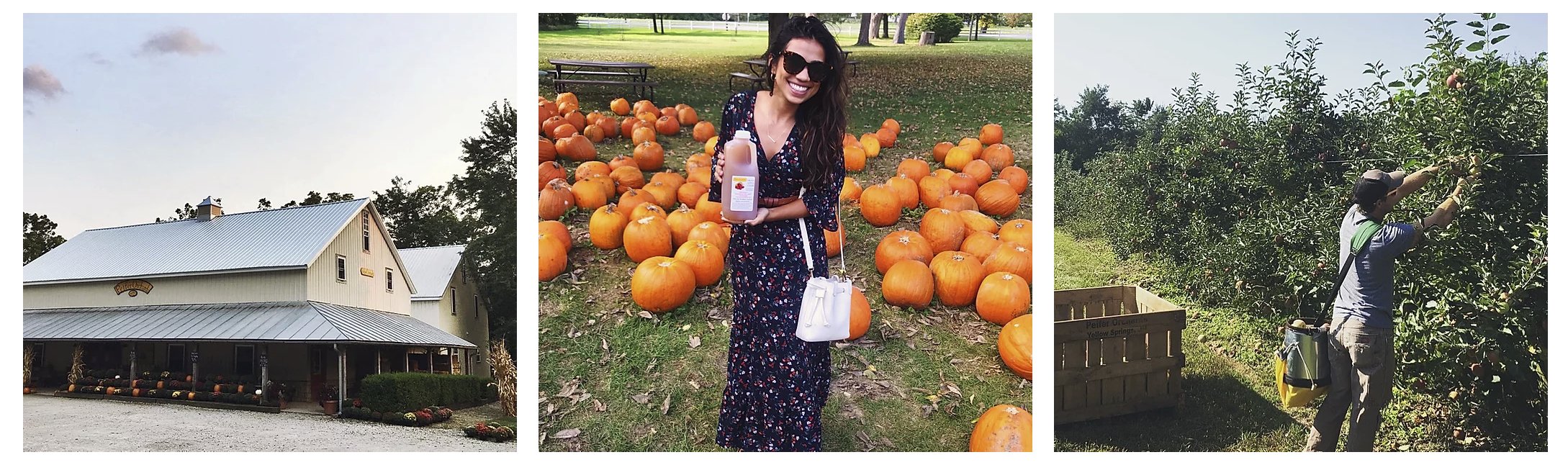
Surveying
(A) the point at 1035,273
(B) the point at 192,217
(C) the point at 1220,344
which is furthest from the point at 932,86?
(B) the point at 192,217

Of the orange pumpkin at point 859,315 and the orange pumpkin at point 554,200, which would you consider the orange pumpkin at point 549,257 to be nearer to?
the orange pumpkin at point 554,200

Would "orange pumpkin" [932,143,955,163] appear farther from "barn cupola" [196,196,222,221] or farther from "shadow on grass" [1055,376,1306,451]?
"barn cupola" [196,196,222,221]

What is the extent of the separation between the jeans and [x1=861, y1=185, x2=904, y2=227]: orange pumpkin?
232 centimetres

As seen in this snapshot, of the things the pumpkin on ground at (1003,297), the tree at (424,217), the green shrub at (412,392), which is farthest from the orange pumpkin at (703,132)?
the green shrub at (412,392)

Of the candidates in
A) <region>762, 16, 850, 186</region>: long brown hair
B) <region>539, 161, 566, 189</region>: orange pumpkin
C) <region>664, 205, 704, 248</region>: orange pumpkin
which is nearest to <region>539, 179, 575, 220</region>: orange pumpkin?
<region>539, 161, 566, 189</region>: orange pumpkin

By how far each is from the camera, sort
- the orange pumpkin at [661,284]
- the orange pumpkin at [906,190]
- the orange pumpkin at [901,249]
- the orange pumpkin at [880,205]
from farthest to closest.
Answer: the orange pumpkin at [906,190] → the orange pumpkin at [880,205] → the orange pumpkin at [901,249] → the orange pumpkin at [661,284]

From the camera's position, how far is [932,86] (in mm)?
5348

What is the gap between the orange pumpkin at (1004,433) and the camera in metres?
3.35

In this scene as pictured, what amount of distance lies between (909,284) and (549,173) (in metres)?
2.26

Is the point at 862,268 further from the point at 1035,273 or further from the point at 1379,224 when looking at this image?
the point at 1379,224

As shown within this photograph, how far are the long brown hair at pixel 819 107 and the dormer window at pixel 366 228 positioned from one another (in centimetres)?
227

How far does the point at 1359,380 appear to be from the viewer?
3271 mm

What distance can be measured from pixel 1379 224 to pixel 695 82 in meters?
4.12

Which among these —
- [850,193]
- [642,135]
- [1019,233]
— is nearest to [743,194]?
[1019,233]
